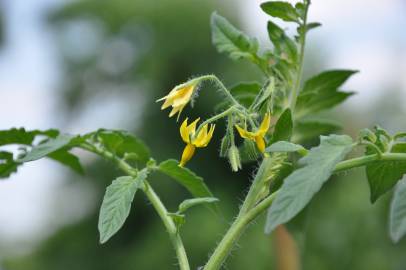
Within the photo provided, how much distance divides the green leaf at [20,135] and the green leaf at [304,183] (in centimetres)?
42

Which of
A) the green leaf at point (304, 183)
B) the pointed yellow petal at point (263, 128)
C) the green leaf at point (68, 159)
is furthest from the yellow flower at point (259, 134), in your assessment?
the green leaf at point (68, 159)

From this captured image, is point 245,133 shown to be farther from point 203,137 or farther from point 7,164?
point 7,164

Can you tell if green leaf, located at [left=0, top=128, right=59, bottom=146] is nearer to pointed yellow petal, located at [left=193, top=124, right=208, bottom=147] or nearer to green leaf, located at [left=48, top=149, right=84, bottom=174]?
green leaf, located at [left=48, top=149, right=84, bottom=174]

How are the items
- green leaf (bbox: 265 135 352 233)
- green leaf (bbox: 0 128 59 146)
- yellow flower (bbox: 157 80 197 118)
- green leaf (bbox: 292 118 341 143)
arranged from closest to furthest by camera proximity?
1. green leaf (bbox: 265 135 352 233)
2. yellow flower (bbox: 157 80 197 118)
3. green leaf (bbox: 0 128 59 146)
4. green leaf (bbox: 292 118 341 143)

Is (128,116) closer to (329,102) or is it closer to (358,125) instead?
(358,125)

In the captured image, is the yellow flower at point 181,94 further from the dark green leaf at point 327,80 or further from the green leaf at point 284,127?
Result: the dark green leaf at point 327,80

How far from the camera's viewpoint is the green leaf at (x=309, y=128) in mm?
982

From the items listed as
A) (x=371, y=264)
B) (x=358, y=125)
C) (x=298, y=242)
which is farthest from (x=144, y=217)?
(x=298, y=242)

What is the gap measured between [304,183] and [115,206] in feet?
0.62

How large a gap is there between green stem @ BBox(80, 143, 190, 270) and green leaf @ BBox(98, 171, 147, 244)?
6 centimetres

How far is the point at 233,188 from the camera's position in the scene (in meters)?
7.90

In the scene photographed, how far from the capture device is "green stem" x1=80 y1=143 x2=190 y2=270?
722 mm

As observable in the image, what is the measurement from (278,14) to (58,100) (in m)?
9.96

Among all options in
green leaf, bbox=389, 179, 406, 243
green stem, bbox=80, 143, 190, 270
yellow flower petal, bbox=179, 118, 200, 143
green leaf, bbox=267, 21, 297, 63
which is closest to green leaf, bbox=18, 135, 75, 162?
green stem, bbox=80, 143, 190, 270
